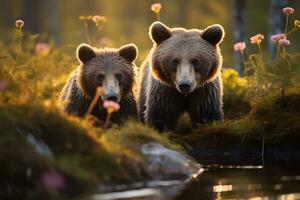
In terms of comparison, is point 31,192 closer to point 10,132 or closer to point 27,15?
point 10,132

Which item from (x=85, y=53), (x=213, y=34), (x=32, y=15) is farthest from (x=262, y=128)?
(x=32, y=15)

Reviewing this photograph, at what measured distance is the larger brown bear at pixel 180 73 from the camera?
9.77 metres

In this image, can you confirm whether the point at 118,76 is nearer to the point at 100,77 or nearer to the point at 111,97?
the point at 100,77

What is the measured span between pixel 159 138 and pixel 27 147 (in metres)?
1.80

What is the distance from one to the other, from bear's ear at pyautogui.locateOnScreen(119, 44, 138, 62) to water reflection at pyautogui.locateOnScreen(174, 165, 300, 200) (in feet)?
6.80

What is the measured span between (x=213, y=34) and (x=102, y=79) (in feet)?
4.98

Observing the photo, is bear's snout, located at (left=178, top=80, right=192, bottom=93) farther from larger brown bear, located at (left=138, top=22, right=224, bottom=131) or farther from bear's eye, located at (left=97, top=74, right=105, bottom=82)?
bear's eye, located at (left=97, top=74, right=105, bottom=82)

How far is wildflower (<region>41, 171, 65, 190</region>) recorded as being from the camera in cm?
613

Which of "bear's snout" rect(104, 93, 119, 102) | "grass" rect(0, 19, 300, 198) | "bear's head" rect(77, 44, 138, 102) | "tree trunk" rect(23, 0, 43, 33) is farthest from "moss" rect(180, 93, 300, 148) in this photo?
"tree trunk" rect(23, 0, 43, 33)

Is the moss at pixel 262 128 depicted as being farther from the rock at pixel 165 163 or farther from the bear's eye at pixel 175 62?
the rock at pixel 165 163

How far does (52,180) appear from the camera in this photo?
613 cm

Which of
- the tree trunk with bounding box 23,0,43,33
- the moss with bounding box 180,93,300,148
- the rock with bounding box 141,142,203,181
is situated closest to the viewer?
the rock with bounding box 141,142,203,181

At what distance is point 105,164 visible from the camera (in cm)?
669

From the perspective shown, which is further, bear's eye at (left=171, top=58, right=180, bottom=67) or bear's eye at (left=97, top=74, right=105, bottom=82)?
bear's eye at (left=171, top=58, right=180, bottom=67)
